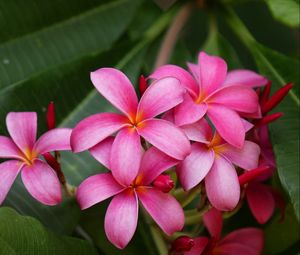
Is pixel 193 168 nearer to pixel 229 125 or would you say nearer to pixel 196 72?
pixel 229 125

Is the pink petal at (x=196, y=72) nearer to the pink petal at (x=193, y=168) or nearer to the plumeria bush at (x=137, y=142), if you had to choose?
the plumeria bush at (x=137, y=142)

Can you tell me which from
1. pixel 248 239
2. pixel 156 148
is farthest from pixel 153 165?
pixel 248 239

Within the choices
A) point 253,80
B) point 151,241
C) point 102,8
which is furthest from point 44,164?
point 102,8

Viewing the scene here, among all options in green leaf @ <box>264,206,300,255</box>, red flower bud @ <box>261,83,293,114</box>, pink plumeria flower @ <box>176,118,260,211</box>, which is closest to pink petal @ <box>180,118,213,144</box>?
pink plumeria flower @ <box>176,118,260,211</box>

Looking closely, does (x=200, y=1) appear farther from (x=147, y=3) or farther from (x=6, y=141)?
(x=6, y=141)

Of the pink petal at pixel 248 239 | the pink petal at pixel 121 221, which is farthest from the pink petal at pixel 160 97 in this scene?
the pink petal at pixel 248 239

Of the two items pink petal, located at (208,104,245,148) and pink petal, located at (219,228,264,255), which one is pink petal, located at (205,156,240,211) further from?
pink petal, located at (219,228,264,255)
